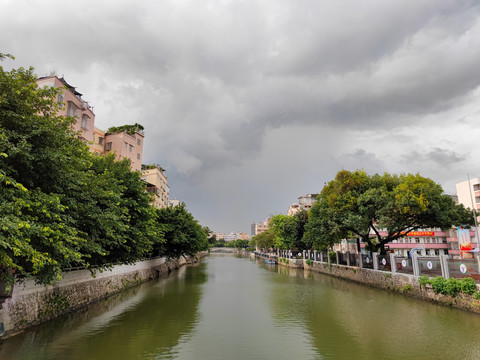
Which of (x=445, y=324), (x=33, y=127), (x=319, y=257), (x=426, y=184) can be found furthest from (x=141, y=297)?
(x=319, y=257)

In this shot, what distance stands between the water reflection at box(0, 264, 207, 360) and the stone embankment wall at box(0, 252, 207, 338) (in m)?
0.59

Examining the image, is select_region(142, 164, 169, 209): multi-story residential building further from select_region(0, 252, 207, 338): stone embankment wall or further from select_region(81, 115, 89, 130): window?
select_region(0, 252, 207, 338): stone embankment wall

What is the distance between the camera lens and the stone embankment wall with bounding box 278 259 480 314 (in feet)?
56.5

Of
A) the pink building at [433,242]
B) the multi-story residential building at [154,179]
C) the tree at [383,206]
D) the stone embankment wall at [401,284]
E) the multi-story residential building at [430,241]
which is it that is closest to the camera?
the stone embankment wall at [401,284]

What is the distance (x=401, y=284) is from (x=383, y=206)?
713 centimetres

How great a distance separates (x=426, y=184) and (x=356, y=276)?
1321 cm

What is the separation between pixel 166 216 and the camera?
4316cm

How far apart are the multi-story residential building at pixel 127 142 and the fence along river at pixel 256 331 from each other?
2847cm

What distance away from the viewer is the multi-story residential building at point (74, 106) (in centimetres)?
3172

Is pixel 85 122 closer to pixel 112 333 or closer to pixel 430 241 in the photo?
pixel 112 333

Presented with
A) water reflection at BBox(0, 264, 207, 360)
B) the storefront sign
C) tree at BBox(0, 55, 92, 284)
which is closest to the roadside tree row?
water reflection at BBox(0, 264, 207, 360)

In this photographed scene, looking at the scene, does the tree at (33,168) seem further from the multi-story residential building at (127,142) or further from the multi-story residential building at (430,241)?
the multi-story residential building at (430,241)

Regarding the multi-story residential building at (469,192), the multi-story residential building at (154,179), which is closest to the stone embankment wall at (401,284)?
the multi-story residential building at (154,179)

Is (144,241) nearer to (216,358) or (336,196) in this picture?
(216,358)
